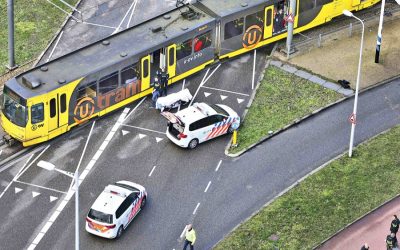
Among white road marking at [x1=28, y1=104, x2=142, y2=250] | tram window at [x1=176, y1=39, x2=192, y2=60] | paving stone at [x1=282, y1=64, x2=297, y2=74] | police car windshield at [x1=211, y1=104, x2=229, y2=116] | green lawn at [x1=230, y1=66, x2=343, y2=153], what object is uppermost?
tram window at [x1=176, y1=39, x2=192, y2=60]

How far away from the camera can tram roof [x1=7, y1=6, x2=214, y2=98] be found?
52.6 metres

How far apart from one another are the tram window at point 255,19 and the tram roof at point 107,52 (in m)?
3.09

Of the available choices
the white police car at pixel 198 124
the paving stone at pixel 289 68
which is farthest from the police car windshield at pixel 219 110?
the paving stone at pixel 289 68

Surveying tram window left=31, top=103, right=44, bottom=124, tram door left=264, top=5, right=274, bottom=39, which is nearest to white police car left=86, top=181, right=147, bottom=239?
tram window left=31, top=103, right=44, bottom=124

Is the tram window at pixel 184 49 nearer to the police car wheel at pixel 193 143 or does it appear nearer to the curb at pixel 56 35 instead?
the police car wheel at pixel 193 143

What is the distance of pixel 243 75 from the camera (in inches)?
2379

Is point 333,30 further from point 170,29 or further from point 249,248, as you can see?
point 249,248

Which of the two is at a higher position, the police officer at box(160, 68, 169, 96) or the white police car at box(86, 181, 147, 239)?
the police officer at box(160, 68, 169, 96)

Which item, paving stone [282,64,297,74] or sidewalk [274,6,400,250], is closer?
sidewalk [274,6,400,250]

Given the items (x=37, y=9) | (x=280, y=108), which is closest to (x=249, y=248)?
(x=280, y=108)

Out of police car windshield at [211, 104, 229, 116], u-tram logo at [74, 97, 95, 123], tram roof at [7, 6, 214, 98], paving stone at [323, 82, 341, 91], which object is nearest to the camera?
tram roof at [7, 6, 214, 98]

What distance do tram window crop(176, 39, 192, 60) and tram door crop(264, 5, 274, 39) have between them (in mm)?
6536

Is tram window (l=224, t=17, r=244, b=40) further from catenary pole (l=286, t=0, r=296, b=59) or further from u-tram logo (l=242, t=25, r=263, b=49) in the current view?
catenary pole (l=286, t=0, r=296, b=59)

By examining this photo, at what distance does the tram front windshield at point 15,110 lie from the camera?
51.8 m
